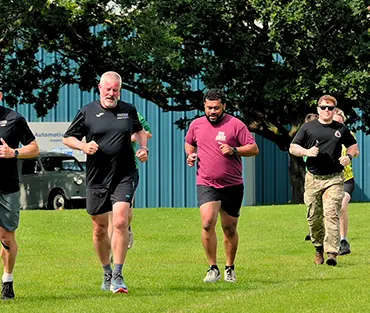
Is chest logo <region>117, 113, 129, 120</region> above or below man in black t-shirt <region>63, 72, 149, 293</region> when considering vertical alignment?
above

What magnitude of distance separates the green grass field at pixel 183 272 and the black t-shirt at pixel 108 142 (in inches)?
45.2

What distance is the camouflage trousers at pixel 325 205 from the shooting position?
51.0 feet

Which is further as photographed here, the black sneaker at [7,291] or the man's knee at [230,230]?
the man's knee at [230,230]

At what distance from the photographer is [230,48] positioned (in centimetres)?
3941

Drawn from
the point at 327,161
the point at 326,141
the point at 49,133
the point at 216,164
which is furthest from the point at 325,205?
the point at 49,133

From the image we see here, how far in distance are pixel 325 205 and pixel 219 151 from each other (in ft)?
9.28

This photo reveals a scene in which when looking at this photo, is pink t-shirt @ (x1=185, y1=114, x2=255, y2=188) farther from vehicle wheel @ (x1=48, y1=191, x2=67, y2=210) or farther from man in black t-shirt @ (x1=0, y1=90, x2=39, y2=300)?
vehicle wheel @ (x1=48, y1=191, x2=67, y2=210)

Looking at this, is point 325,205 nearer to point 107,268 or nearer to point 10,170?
point 107,268

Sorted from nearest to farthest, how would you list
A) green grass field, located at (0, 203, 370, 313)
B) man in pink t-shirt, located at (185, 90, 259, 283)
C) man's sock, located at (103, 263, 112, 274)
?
green grass field, located at (0, 203, 370, 313) < man's sock, located at (103, 263, 112, 274) < man in pink t-shirt, located at (185, 90, 259, 283)

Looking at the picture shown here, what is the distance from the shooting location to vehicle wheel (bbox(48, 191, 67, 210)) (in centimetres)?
3947

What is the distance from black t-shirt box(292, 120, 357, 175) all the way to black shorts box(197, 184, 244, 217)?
2.27 m

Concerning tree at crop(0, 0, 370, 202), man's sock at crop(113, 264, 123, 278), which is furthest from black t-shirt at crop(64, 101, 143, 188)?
tree at crop(0, 0, 370, 202)

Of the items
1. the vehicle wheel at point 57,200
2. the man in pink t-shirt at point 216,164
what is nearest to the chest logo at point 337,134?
the man in pink t-shirt at point 216,164

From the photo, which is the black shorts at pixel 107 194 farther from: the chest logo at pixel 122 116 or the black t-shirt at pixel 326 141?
the black t-shirt at pixel 326 141
